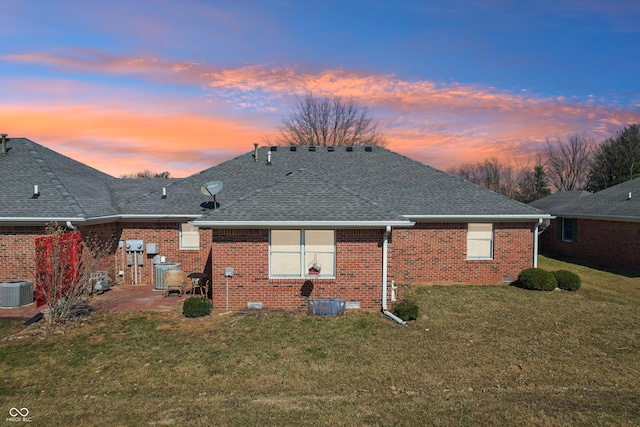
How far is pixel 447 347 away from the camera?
8836 millimetres

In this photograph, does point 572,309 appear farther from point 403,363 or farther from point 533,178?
point 533,178

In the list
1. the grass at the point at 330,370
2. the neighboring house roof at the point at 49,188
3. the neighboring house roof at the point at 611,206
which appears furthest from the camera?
the neighboring house roof at the point at 611,206

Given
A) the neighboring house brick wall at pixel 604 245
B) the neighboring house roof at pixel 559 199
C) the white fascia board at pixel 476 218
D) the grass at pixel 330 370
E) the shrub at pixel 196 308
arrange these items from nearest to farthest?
the grass at pixel 330 370 < the shrub at pixel 196 308 < the white fascia board at pixel 476 218 < the neighboring house brick wall at pixel 604 245 < the neighboring house roof at pixel 559 199

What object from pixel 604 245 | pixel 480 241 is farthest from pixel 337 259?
pixel 604 245

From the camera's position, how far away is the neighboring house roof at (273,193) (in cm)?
1188

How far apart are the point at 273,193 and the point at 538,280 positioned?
10506mm

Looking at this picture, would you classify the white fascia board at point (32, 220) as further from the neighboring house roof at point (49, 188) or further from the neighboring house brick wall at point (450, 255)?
the neighboring house brick wall at point (450, 255)

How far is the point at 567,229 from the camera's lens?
24984 mm

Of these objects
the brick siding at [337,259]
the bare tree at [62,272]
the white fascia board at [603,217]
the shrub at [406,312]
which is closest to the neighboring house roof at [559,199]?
the white fascia board at [603,217]

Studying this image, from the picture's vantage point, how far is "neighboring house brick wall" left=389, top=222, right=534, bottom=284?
16.0 m

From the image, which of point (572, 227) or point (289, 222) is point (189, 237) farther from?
point (572, 227)

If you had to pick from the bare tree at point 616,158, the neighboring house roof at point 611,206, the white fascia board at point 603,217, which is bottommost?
the white fascia board at point 603,217

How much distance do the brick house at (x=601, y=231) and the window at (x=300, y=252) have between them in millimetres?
16678

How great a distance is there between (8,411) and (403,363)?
6.82m
